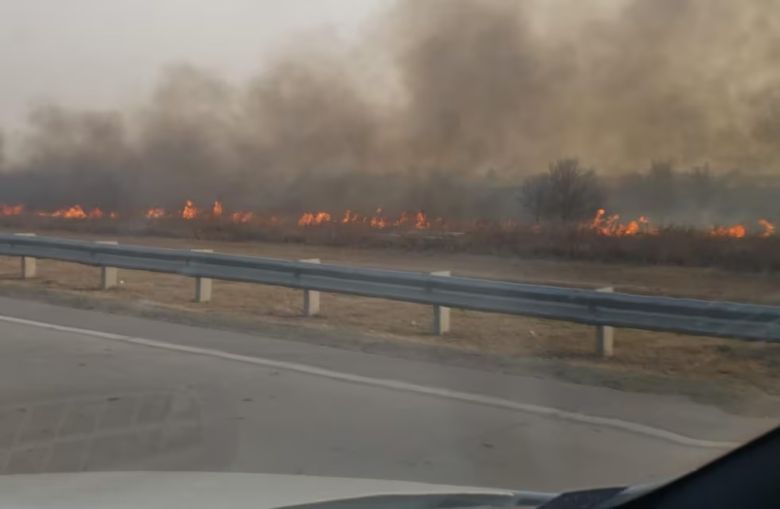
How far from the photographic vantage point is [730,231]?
19.5 meters

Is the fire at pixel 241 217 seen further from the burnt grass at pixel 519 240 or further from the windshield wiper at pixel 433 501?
the windshield wiper at pixel 433 501

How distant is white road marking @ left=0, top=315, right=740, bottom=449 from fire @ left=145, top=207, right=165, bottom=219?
1049 inches

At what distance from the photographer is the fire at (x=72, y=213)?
3826cm

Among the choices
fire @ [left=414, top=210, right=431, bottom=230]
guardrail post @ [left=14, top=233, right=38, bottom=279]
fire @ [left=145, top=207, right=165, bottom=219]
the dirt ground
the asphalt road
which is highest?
fire @ [left=145, top=207, right=165, bottom=219]

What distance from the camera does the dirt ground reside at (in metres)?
8.95

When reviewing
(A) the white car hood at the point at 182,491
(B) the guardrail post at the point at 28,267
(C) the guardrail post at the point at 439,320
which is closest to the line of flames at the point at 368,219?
(C) the guardrail post at the point at 439,320

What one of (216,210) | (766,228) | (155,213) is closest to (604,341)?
(766,228)

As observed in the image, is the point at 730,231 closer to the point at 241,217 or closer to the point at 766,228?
the point at 766,228

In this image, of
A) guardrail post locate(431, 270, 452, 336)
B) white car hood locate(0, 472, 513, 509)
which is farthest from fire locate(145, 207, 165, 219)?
white car hood locate(0, 472, 513, 509)

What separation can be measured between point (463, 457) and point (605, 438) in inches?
37.6

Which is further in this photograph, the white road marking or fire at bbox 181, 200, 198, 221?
fire at bbox 181, 200, 198, 221

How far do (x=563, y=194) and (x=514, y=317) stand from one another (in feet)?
58.2

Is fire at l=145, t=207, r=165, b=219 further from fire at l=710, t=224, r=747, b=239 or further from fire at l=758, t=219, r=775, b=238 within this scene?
fire at l=758, t=219, r=775, b=238

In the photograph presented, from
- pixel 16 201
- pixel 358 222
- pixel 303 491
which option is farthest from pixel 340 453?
pixel 16 201
